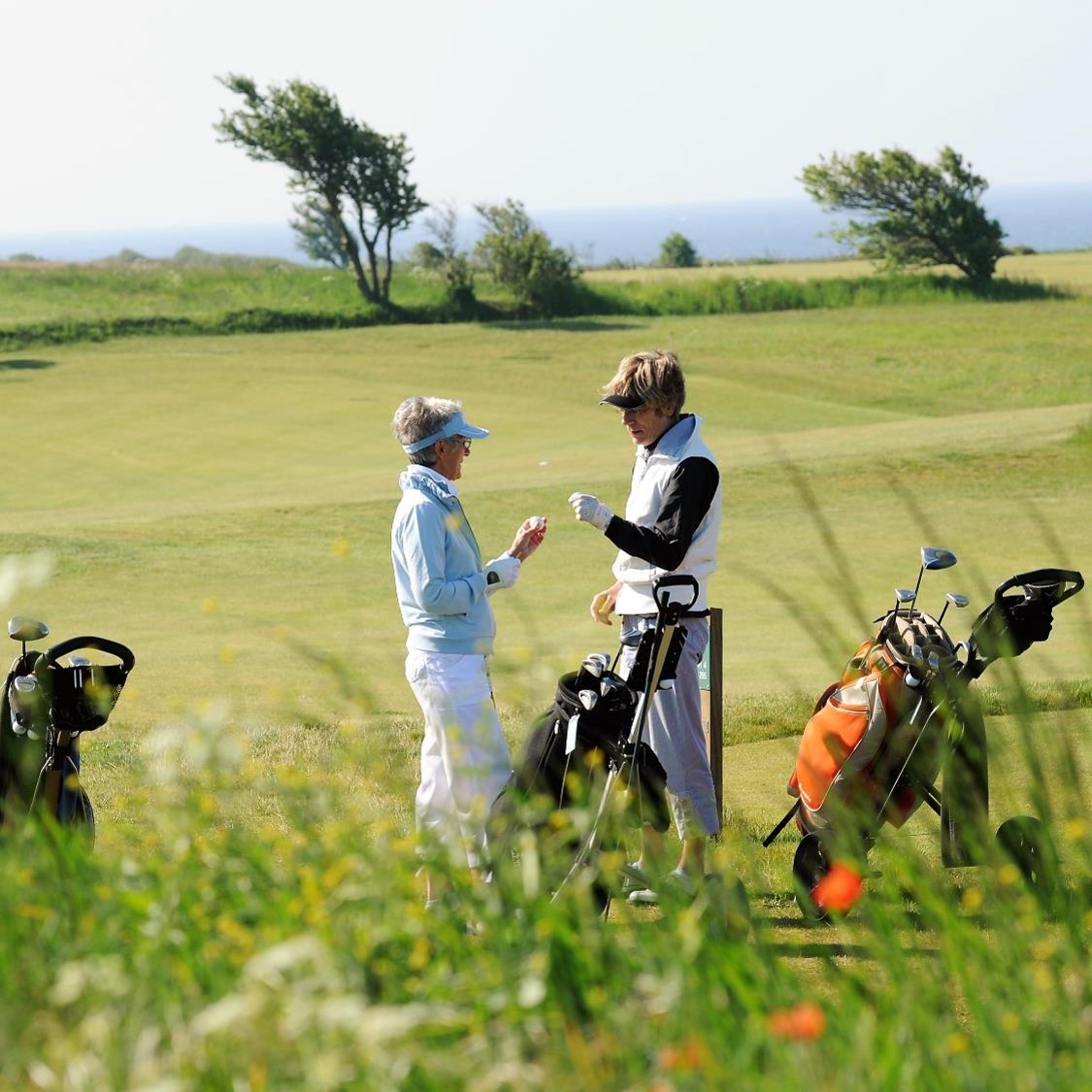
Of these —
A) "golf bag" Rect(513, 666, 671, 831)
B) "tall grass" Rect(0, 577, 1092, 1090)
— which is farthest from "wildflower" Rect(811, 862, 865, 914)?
"golf bag" Rect(513, 666, 671, 831)

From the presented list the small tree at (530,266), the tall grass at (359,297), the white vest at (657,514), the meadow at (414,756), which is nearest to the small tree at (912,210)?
the tall grass at (359,297)

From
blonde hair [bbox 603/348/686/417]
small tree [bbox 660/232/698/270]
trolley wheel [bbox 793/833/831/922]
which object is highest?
small tree [bbox 660/232/698/270]

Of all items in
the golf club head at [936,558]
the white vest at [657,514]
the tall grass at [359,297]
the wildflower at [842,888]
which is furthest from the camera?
the tall grass at [359,297]

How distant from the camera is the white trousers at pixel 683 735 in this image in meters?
5.77

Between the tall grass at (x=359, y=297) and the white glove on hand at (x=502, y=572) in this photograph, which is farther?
the tall grass at (x=359, y=297)

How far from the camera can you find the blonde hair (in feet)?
18.5

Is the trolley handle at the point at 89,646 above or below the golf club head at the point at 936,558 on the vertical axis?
below

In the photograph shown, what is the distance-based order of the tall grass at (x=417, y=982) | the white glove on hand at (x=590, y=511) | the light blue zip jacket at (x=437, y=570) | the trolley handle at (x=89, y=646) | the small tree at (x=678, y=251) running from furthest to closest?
the small tree at (x=678, y=251)
the light blue zip jacket at (x=437, y=570)
the white glove on hand at (x=590, y=511)
the trolley handle at (x=89, y=646)
the tall grass at (x=417, y=982)

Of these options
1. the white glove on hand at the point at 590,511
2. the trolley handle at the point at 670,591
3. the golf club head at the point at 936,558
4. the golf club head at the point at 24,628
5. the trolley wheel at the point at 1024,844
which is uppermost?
the white glove on hand at the point at 590,511

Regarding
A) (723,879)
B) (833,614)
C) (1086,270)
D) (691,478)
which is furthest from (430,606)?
(1086,270)

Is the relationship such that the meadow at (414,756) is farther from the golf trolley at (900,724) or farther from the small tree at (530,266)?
the small tree at (530,266)

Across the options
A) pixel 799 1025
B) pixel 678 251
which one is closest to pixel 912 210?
pixel 678 251

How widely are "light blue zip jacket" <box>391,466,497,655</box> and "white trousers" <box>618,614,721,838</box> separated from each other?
57 centimetres

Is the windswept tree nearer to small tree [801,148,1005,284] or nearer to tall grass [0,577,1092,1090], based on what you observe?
small tree [801,148,1005,284]
